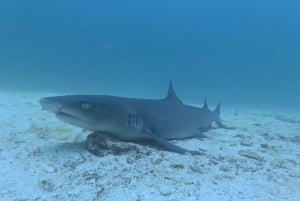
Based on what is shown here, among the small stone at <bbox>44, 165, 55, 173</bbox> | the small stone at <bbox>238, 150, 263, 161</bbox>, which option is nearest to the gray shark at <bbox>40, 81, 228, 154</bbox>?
the small stone at <bbox>44, 165, 55, 173</bbox>

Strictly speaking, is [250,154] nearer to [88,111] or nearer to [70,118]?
[88,111]

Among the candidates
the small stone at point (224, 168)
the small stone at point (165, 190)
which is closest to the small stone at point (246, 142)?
the small stone at point (224, 168)

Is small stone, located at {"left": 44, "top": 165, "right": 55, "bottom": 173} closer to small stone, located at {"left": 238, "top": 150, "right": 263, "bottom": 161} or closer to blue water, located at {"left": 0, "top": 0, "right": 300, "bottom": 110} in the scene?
small stone, located at {"left": 238, "top": 150, "right": 263, "bottom": 161}

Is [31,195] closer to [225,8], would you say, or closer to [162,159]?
[162,159]

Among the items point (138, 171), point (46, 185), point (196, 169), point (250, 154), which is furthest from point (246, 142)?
point (46, 185)

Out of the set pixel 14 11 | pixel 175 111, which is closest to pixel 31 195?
pixel 175 111

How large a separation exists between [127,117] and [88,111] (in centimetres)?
65

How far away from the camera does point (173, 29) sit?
6491 inches

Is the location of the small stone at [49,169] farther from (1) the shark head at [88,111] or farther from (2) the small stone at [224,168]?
(2) the small stone at [224,168]

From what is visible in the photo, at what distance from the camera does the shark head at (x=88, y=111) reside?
14.5 feet

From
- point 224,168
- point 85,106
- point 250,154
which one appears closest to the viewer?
point 224,168

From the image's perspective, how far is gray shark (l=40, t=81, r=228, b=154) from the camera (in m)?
4.51

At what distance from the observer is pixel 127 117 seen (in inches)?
198

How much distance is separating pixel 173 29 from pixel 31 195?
16565 centimetres
